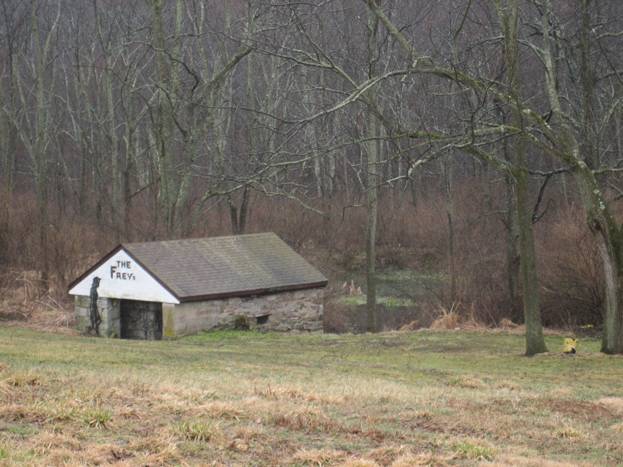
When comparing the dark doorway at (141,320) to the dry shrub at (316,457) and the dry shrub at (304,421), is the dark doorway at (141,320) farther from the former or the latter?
the dry shrub at (316,457)

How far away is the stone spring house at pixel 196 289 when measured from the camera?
79.4 feet

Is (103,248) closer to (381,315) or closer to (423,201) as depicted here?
(381,315)

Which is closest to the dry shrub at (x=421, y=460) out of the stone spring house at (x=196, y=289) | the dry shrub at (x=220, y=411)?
the dry shrub at (x=220, y=411)

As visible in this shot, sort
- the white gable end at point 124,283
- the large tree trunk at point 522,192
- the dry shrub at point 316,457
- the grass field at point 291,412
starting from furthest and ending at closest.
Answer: the white gable end at point 124,283 → the large tree trunk at point 522,192 → the grass field at point 291,412 → the dry shrub at point 316,457

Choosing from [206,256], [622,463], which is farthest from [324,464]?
[206,256]

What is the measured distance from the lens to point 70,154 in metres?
64.2

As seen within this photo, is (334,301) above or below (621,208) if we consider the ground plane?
below

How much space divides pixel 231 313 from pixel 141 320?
2.36 meters

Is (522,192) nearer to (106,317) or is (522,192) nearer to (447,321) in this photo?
(447,321)

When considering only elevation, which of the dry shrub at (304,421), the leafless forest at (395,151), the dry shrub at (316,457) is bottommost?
the dry shrub at (316,457)

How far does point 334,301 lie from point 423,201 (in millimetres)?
14626

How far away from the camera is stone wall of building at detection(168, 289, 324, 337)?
A: 2384 centimetres

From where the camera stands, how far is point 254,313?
2542 cm

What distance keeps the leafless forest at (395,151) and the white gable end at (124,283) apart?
377 centimetres
